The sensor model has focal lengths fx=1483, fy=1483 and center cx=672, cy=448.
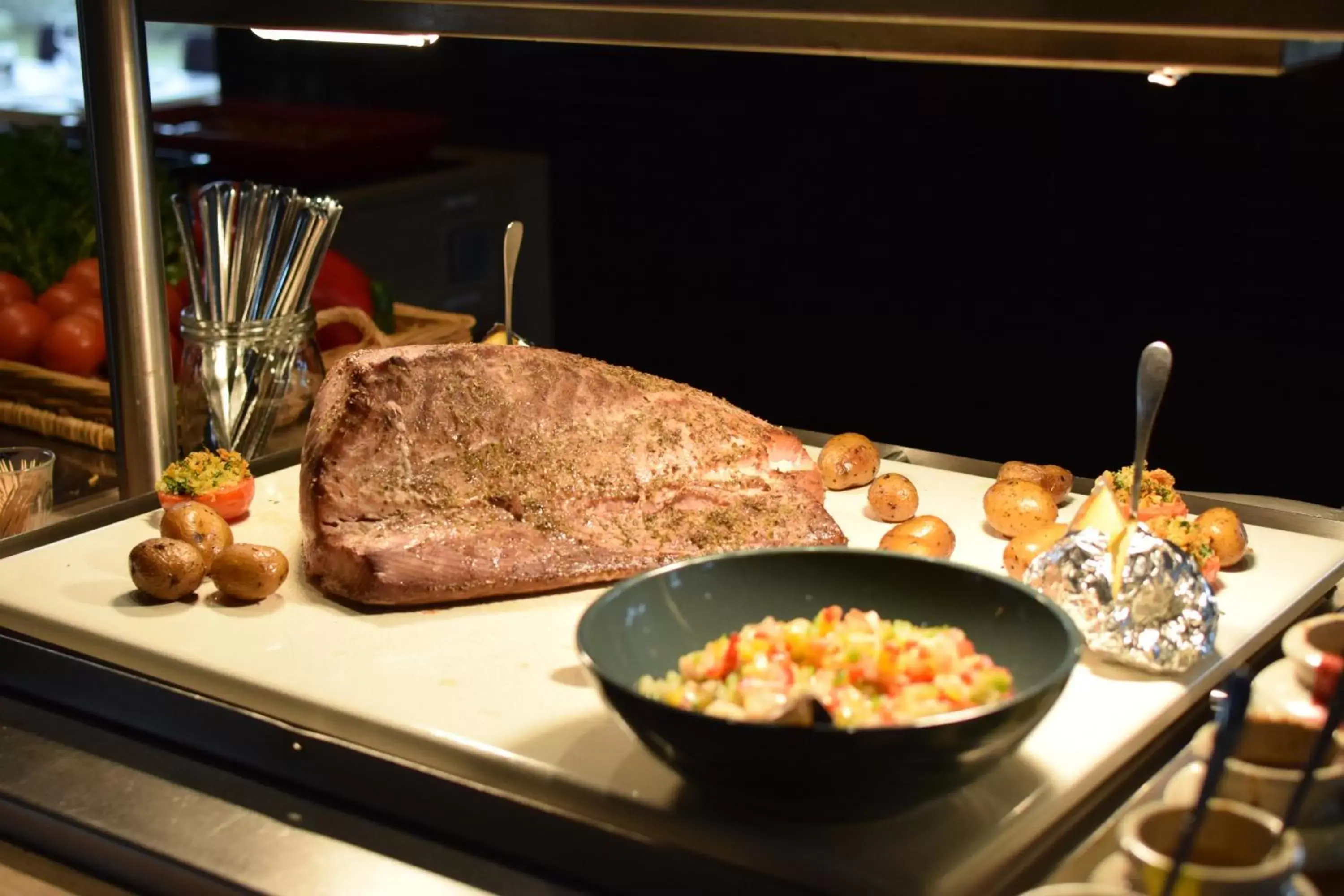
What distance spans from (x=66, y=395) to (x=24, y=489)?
0.78 meters

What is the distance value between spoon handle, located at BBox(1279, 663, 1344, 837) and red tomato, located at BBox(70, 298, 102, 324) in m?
2.66

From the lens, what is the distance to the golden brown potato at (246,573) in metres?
1.93

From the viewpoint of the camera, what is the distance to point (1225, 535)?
2.02m

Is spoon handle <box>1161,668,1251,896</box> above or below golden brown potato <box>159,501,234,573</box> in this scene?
above

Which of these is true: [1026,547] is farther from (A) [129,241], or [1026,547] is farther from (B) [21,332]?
(B) [21,332]

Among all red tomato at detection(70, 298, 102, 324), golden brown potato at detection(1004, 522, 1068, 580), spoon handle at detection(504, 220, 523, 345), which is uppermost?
spoon handle at detection(504, 220, 523, 345)

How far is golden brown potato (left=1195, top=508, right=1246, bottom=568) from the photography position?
2.01 m

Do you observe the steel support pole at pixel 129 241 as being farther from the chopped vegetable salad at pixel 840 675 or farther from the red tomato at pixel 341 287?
the chopped vegetable salad at pixel 840 675

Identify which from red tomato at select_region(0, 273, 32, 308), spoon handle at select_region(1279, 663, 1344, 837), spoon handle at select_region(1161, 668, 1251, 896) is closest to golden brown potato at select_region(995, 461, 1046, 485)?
spoon handle at select_region(1279, 663, 1344, 837)

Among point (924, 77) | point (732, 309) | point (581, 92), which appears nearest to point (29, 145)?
point (581, 92)

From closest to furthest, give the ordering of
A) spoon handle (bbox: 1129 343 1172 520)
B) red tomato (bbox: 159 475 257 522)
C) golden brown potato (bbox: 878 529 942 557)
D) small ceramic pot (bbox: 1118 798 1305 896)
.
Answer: small ceramic pot (bbox: 1118 798 1305 896)
spoon handle (bbox: 1129 343 1172 520)
golden brown potato (bbox: 878 529 942 557)
red tomato (bbox: 159 475 257 522)

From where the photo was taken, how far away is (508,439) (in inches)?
85.4

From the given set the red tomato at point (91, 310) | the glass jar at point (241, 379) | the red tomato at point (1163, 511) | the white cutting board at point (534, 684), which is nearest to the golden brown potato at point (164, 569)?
the white cutting board at point (534, 684)

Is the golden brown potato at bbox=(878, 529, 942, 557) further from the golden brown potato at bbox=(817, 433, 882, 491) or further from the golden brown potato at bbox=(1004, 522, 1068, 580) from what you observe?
the golden brown potato at bbox=(817, 433, 882, 491)
